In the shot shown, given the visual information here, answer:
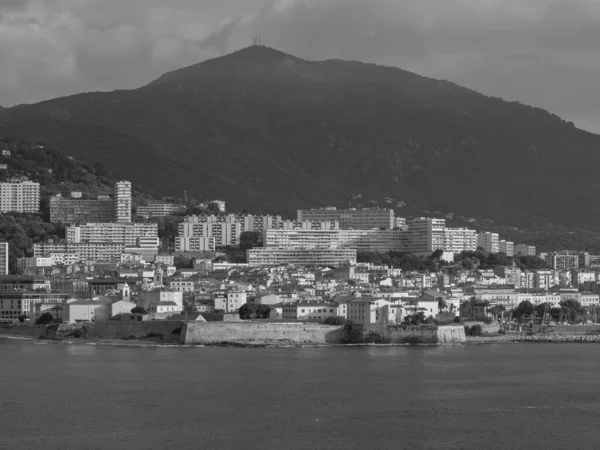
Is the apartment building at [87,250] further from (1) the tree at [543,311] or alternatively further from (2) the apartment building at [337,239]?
(1) the tree at [543,311]

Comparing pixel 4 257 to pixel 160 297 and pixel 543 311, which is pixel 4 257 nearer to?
pixel 160 297

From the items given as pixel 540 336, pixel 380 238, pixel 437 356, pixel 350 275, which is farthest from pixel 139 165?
pixel 437 356

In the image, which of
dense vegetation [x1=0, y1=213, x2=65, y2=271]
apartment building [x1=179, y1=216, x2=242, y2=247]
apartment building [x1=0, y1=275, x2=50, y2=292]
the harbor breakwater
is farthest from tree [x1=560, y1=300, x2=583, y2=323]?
apartment building [x1=179, y1=216, x2=242, y2=247]

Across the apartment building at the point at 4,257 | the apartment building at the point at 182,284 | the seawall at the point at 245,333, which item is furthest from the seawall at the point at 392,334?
the apartment building at the point at 4,257

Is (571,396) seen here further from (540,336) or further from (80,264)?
(80,264)

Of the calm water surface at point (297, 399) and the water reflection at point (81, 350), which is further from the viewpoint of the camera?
the water reflection at point (81, 350)

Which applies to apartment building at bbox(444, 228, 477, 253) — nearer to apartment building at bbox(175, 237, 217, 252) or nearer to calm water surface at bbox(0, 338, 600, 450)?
apartment building at bbox(175, 237, 217, 252)

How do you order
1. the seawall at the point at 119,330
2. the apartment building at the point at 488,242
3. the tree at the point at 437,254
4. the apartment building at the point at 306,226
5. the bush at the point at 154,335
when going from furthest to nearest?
the apartment building at the point at 488,242 → the apartment building at the point at 306,226 → the tree at the point at 437,254 → the bush at the point at 154,335 → the seawall at the point at 119,330
